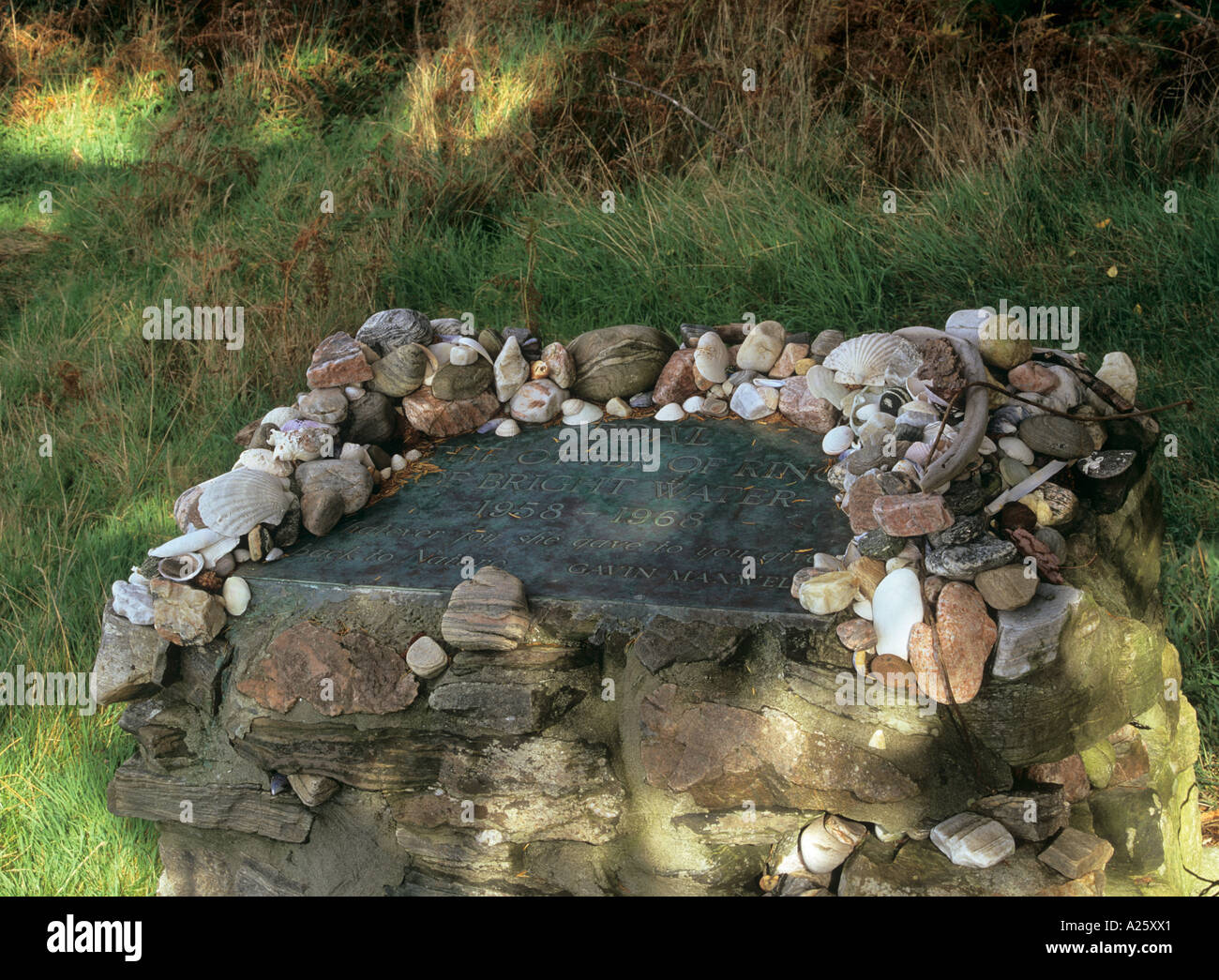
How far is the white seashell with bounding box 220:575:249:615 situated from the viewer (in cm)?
333

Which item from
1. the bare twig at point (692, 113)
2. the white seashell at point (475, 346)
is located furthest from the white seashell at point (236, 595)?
the bare twig at point (692, 113)

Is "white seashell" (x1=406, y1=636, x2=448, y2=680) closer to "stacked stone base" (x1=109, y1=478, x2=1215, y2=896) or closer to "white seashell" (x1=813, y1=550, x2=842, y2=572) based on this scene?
"stacked stone base" (x1=109, y1=478, x2=1215, y2=896)

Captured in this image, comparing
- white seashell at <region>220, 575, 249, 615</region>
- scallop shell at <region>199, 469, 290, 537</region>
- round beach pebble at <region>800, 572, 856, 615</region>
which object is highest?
scallop shell at <region>199, 469, 290, 537</region>

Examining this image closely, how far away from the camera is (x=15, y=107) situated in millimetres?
7562

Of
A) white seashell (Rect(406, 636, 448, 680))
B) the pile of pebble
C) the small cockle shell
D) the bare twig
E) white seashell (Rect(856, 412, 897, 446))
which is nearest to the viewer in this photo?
the pile of pebble

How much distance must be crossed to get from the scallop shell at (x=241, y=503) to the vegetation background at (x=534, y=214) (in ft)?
3.13

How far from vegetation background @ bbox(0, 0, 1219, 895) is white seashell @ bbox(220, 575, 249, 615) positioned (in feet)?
2.70

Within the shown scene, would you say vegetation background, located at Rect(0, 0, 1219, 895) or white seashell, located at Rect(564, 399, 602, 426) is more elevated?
vegetation background, located at Rect(0, 0, 1219, 895)

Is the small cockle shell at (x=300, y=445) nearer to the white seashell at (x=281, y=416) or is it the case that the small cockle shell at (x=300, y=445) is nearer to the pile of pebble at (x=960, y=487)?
the white seashell at (x=281, y=416)

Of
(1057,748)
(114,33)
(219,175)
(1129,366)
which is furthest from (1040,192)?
(114,33)

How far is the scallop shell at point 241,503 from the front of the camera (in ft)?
11.0

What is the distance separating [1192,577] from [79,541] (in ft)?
13.4

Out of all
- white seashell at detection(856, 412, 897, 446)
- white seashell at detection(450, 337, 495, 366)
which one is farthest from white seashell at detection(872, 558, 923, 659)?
white seashell at detection(450, 337, 495, 366)

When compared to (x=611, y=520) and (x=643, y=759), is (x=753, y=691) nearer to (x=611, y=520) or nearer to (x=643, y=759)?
(x=643, y=759)
